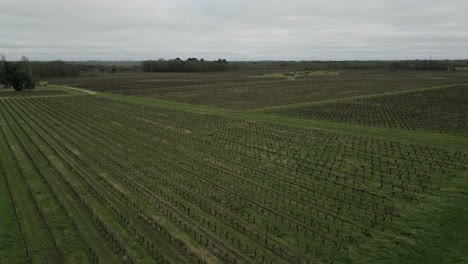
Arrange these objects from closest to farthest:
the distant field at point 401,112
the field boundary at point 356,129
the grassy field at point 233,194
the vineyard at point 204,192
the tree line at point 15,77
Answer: the grassy field at point 233,194
the vineyard at point 204,192
the field boundary at point 356,129
the distant field at point 401,112
the tree line at point 15,77

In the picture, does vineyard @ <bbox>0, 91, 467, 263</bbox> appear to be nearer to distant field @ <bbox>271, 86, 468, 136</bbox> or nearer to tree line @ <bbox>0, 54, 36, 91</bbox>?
distant field @ <bbox>271, 86, 468, 136</bbox>

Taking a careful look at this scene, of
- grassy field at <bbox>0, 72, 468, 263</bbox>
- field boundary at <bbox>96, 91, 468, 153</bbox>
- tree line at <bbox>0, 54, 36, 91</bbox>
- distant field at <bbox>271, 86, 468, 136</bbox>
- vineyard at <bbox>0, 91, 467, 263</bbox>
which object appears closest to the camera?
grassy field at <bbox>0, 72, 468, 263</bbox>

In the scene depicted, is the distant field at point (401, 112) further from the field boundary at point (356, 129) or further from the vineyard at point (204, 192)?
the vineyard at point (204, 192)

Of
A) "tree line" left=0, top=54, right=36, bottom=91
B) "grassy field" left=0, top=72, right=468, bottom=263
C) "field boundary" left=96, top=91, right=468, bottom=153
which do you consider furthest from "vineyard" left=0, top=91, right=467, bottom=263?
"tree line" left=0, top=54, right=36, bottom=91

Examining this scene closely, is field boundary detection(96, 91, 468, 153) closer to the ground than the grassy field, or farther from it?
farther from it

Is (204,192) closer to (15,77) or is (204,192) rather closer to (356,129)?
(356,129)

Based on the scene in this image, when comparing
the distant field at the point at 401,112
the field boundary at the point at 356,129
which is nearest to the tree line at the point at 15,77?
the field boundary at the point at 356,129

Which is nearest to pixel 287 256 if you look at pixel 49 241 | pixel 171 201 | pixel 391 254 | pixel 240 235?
pixel 240 235
